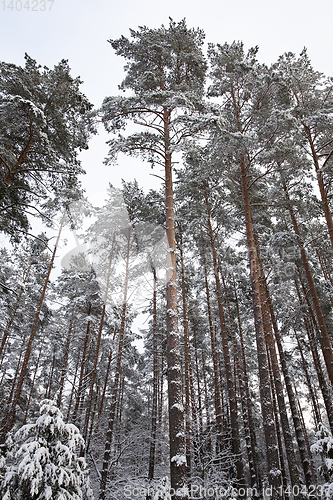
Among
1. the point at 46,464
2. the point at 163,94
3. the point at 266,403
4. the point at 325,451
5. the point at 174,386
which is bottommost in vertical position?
the point at 46,464

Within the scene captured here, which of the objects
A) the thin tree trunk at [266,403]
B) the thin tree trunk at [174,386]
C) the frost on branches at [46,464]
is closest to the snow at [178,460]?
the thin tree trunk at [174,386]

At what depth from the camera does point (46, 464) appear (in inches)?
199

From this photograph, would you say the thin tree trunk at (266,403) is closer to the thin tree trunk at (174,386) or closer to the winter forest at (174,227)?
the winter forest at (174,227)

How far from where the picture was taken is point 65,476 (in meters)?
5.04

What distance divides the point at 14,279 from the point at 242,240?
1482 centimetres

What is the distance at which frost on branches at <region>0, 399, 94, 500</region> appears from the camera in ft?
15.5

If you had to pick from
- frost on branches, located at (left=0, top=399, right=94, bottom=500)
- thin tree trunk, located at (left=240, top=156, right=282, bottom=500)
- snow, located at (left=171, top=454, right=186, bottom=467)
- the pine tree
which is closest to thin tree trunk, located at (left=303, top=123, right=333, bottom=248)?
thin tree trunk, located at (left=240, top=156, right=282, bottom=500)

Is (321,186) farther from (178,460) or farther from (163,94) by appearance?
(178,460)

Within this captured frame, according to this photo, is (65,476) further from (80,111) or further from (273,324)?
(273,324)

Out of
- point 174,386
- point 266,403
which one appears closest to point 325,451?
point 266,403

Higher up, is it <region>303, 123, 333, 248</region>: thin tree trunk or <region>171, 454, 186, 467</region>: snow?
<region>303, 123, 333, 248</region>: thin tree trunk

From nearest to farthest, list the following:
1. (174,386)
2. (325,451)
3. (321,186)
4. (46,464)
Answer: (46,464) → (325,451) → (174,386) → (321,186)

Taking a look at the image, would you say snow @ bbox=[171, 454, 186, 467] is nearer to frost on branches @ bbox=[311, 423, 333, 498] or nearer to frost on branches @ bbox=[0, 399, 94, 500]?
frost on branches @ bbox=[0, 399, 94, 500]

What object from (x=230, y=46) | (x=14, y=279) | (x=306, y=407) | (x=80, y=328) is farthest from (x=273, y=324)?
(x=306, y=407)
